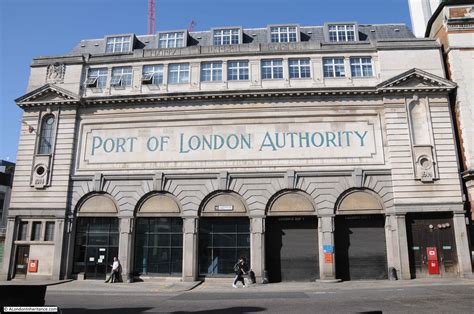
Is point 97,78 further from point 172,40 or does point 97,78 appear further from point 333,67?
point 333,67

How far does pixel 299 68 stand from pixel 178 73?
32.1 ft

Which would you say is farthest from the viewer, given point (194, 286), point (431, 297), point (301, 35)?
point (301, 35)

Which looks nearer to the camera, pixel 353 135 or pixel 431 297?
pixel 431 297

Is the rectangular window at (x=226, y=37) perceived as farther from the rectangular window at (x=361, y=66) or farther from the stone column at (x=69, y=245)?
the stone column at (x=69, y=245)

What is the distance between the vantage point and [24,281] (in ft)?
87.4

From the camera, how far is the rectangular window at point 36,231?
2814cm

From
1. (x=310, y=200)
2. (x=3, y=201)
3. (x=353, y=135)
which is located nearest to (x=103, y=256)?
(x=310, y=200)

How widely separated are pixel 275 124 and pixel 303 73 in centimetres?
487

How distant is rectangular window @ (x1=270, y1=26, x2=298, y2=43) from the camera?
3167cm

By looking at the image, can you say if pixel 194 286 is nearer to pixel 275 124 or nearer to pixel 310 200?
pixel 310 200

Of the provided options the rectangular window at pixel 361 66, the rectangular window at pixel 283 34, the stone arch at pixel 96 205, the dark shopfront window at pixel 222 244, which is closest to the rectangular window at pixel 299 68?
the rectangular window at pixel 283 34

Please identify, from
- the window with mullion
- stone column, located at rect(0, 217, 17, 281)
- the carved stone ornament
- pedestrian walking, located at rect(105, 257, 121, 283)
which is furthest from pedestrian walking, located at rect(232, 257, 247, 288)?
the carved stone ornament

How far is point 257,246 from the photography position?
25828 millimetres

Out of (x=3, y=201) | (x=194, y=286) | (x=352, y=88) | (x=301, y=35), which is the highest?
(x=301, y=35)
